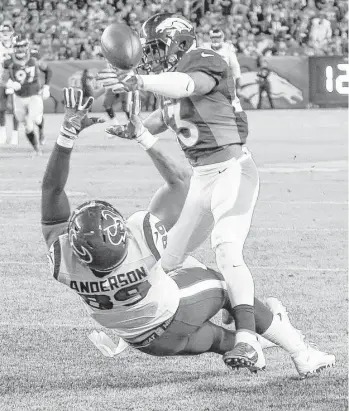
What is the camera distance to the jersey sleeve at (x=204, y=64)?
229 inches

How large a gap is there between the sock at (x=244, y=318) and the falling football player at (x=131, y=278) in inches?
3.7

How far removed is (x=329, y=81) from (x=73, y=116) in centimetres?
2197

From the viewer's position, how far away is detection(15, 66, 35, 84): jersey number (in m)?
17.1

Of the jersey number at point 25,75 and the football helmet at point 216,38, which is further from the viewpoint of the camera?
the football helmet at point 216,38

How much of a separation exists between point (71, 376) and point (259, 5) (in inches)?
941

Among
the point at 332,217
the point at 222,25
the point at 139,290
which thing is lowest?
the point at 222,25

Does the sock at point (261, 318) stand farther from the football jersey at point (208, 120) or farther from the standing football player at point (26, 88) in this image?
the standing football player at point (26, 88)

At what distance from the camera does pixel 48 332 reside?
6312 millimetres

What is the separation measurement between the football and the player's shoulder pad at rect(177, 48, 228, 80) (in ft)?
1.81

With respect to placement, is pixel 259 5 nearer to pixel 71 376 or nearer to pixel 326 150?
pixel 326 150

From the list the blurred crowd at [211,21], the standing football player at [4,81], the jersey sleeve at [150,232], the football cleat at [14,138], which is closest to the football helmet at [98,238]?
the jersey sleeve at [150,232]

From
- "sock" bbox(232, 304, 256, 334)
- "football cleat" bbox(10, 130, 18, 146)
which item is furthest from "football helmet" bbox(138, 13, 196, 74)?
"football cleat" bbox(10, 130, 18, 146)

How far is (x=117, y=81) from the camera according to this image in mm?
5141

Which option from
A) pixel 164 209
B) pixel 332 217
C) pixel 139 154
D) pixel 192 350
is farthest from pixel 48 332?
pixel 139 154
